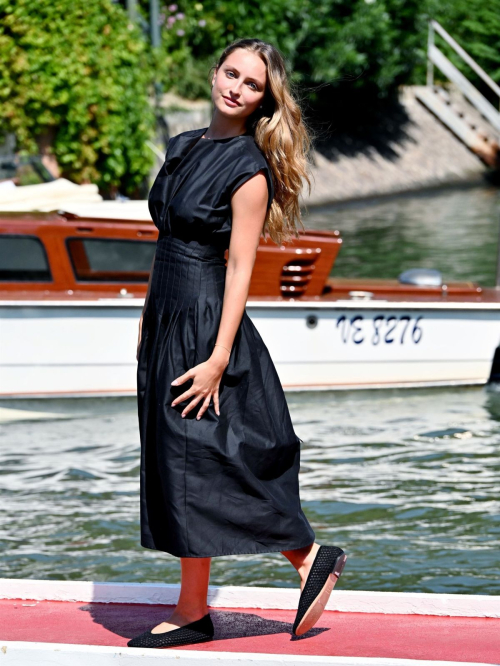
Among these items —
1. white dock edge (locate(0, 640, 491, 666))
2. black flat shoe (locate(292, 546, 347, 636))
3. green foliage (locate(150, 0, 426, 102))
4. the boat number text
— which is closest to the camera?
white dock edge (locate(0, 640, 491, 666))

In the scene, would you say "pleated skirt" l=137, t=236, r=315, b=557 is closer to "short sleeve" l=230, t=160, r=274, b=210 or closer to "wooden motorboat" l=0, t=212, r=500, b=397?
"short sleeve" l=230, t=160, r=274, b=210

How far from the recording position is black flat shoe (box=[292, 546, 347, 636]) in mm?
3273

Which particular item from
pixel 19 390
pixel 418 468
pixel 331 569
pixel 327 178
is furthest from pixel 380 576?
pixel 327 178

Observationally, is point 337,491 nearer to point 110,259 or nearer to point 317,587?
point 110,259

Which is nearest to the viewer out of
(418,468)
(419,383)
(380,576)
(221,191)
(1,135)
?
(221,191)

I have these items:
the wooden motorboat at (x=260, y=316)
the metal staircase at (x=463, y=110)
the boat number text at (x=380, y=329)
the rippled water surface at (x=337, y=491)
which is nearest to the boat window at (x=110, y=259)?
the wooden motorboat at (x=260, y=316)

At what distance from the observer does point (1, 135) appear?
613 inches

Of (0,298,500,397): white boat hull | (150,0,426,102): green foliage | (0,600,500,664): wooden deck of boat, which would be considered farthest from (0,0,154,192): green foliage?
(0,600,500,664): wooden deck of boat

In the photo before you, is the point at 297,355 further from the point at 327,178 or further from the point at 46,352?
the point at 327,178

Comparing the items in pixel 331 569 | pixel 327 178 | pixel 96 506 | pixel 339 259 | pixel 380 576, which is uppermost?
pixel 331 569

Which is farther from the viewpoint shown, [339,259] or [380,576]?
[339,259]

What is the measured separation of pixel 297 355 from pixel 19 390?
2421 mm

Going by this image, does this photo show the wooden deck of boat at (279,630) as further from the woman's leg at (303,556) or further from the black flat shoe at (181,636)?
the woman's leg at (303,556)

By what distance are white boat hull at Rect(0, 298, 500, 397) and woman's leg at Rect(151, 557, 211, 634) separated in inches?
213
